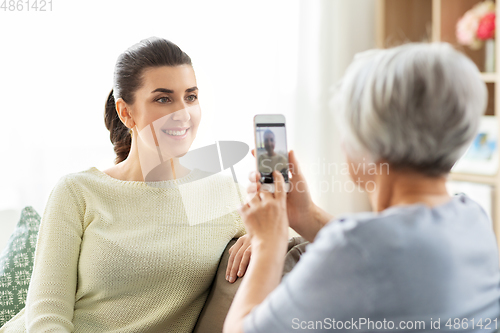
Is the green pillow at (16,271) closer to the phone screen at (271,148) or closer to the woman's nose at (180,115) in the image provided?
the woman's nose at (180,115)

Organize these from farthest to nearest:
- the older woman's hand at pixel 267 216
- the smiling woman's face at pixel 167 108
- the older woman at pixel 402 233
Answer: the smiling woman's face at pixel 167 108, the older woman's hand at pixel 267 216, the older woman at pixel 402 233

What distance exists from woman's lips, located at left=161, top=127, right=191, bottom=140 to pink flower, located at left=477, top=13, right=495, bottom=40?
176 centimetres

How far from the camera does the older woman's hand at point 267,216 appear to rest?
0.84m

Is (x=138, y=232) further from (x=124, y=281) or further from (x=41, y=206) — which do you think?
(x=41, y=206)

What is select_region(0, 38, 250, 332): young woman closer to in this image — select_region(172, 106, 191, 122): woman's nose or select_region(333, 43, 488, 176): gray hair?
select_region(172, 106, 191, 122): woman's nose

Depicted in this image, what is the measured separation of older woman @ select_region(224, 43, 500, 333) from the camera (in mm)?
638

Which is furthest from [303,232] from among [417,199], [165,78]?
[165,78]

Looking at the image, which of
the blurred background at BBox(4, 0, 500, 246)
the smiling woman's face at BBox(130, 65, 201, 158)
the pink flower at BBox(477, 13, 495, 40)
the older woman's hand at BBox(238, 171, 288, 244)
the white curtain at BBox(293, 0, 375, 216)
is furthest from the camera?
the white curtain at BBox(293, 0, 375, 216)

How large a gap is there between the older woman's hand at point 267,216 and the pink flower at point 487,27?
1.97 m

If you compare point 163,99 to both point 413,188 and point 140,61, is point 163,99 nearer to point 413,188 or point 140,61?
point 140,61

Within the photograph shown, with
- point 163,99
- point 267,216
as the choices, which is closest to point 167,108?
point 163,99

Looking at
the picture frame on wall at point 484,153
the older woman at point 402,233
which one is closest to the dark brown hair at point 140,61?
the older woman at point 402,233

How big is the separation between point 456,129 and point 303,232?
487 mm

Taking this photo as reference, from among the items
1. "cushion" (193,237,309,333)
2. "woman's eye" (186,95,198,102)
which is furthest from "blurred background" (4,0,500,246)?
"cushion" (193,237,309,333)
